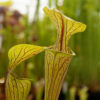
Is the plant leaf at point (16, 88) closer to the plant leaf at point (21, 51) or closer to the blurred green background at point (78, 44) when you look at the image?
the plant leaf at point (21, 51)

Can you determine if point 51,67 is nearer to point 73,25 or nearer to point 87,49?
point 73,25

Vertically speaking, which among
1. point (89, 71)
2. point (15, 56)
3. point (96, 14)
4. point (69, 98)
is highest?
point (96, 14)

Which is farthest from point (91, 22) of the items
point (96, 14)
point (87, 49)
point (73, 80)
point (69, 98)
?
point (69, 98)

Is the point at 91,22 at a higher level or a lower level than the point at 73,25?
higher

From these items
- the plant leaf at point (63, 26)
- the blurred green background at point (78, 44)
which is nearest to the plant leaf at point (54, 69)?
the plant leaf at point (63, 26)

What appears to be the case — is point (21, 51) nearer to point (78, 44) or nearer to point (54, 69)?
point (54, 69)

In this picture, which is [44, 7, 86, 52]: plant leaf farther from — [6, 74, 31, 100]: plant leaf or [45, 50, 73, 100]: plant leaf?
[6, 74, 31, 100]: plant leaf

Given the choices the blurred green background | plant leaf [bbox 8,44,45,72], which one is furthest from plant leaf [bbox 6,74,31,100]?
the blurred green background
